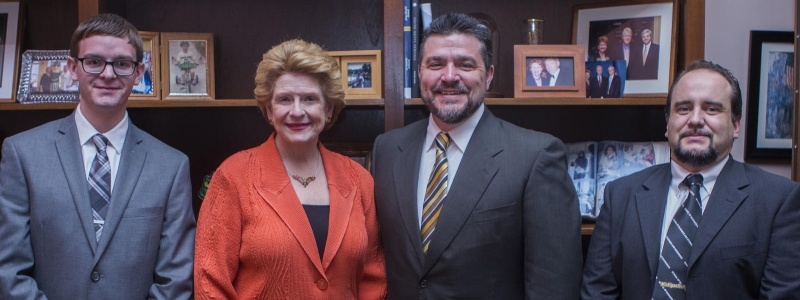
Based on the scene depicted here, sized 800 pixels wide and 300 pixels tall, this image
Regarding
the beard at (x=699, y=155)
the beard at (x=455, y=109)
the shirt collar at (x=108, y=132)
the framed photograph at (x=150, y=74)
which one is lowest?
the beard at (x=699, y=155)

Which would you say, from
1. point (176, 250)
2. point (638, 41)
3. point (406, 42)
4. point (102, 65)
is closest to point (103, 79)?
point (102, 65)

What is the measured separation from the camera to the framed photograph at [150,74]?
2486 millimetres

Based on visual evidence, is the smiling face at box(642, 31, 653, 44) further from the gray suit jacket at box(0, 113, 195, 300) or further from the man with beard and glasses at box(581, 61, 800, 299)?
the gray suit jacket at box(0, 113, 195, 300)

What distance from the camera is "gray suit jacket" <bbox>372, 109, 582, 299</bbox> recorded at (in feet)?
6.43

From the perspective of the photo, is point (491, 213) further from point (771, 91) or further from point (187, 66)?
point (771, 91)

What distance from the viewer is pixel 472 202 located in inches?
77.9

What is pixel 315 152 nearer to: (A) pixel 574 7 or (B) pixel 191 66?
(B) pixel 191 66

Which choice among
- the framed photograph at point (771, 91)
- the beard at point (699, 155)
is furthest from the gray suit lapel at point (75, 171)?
the framed photograph at point (771, 91)

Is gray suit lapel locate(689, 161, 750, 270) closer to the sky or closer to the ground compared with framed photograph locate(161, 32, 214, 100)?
closer to the ground

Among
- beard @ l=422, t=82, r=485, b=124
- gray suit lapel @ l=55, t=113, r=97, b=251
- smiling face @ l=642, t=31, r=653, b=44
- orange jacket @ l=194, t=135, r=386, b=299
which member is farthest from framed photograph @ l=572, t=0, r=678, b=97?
gray suit lapel @ l=55, t=113, r=97, b=251

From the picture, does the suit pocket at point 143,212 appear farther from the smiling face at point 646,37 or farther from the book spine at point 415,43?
the smiling face at point 646,37

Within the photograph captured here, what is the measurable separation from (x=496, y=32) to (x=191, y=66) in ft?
3.41

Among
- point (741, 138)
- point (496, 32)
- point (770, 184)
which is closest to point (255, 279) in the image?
point (496, 32)

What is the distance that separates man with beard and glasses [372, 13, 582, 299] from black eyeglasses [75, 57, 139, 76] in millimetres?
779
